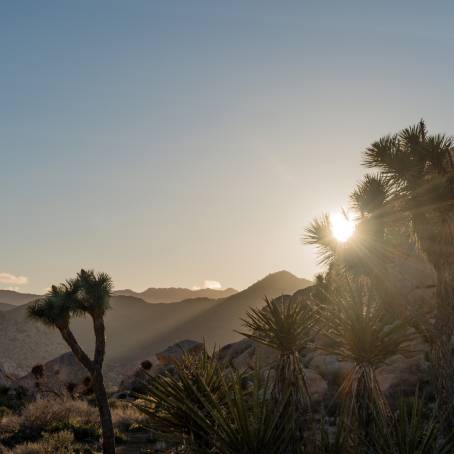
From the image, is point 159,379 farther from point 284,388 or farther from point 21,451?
point 21,451

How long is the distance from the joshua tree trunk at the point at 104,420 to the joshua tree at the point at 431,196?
1103 centimetres

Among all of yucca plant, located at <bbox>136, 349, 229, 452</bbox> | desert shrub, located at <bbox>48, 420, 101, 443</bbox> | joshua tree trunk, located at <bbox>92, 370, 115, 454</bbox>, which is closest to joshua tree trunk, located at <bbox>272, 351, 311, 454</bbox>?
yucca plant, located at <bbox>136, 349, 229, 452</bbox>

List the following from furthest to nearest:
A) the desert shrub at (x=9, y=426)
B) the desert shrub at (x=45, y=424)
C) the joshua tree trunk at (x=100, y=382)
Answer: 1. the desert shrub at (x=9, y=426)
2. the desert shrub at (x=45, y=424)
3. the joshua tree trunk at (x=100, y=382)

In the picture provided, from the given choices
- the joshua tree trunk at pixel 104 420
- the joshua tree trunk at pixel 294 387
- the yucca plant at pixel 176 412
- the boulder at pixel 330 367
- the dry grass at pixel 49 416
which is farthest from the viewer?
the boulder at pixel 330 367

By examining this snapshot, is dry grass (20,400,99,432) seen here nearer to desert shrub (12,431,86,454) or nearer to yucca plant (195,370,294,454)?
desert shrub (12,431,86,454)

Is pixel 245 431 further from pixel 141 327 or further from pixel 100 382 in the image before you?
pixel 141 327

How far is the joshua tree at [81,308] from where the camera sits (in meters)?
18.8

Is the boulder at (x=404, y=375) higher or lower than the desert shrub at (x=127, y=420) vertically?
higher

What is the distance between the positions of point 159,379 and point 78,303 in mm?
13962

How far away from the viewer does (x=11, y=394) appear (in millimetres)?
35656

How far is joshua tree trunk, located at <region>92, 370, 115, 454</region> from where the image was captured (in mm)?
16703

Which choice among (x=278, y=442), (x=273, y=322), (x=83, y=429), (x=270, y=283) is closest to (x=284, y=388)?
(x=273, y=322)

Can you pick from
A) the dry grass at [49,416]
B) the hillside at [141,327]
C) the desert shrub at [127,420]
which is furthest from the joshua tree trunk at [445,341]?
the hillside at [141,327]

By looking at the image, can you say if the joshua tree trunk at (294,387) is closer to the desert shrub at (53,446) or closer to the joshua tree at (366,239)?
the joshua tree at (366,239)
